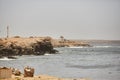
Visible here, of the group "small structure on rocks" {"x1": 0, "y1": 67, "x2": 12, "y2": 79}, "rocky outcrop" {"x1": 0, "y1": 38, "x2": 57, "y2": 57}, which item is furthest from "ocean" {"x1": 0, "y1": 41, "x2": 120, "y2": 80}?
"small structure on rocks" {"x1": 0, "y1": 67, "x2": 12, "y2": 79}

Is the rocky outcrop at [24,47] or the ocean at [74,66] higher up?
the rocky outcrop at [24,47]

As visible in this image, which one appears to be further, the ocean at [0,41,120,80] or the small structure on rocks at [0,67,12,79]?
the ocean at [0,41,120,80]

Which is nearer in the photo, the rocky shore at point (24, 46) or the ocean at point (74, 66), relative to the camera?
the ocean at point (74, 66)

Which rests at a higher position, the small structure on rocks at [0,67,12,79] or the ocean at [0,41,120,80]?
the small structure on rocks at [0,67,12,79]

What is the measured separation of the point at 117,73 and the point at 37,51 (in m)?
17.0

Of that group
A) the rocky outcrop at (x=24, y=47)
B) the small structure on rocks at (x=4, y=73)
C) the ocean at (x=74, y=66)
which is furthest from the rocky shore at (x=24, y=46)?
the small structure on rocks at (x=4, y=73)

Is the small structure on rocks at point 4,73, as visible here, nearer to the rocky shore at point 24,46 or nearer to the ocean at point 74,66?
the ocean at point 74,66

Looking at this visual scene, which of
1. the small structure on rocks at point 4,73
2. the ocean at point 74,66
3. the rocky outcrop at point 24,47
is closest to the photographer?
the small structure on rocks at point 4,73

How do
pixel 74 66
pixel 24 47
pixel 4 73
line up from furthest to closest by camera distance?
pixel 24 47
pixel 74 66
pixel 4 73

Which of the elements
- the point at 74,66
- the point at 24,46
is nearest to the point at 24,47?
the point at 24,46

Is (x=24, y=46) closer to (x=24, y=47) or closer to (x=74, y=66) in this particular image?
(x=24, y=47)

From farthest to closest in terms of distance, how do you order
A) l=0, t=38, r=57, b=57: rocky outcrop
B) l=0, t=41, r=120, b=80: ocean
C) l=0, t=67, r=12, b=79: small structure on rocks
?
l=0, t=38, r=57, b=57: rocky outcrop < l=0, t=41, r=120, b=80: ocean < l=0, t=67, r=12, b=79: small structure on rocks

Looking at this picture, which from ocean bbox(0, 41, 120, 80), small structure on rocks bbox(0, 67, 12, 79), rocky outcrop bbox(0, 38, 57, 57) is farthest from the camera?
rocky outcrop bbox(0, 38, 57, 57)

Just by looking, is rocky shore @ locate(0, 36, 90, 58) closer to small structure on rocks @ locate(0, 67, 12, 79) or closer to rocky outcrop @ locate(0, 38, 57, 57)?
rocky outcrop @ locate(0, 38, 57, 57)
